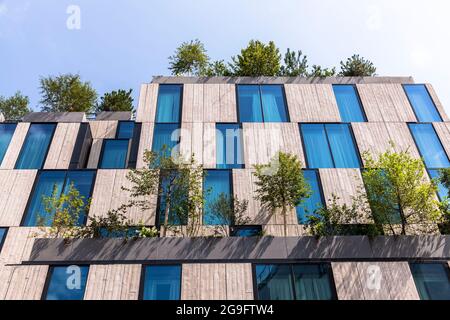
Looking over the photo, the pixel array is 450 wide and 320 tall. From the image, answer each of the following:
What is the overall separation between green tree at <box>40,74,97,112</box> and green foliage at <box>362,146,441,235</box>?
2365cm

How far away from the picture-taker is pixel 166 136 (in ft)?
68.1

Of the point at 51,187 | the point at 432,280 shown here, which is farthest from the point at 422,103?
the point at 51,187

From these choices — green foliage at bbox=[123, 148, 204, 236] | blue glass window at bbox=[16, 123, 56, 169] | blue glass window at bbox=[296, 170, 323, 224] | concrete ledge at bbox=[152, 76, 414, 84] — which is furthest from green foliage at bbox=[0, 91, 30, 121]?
blue glass window at bbox=[296, 170, 323, 224]

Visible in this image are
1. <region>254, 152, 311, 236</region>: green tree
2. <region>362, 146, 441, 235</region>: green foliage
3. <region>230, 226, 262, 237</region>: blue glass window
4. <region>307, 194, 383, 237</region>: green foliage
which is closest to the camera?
<region>362, 146, 441, 235</region>: green foliage

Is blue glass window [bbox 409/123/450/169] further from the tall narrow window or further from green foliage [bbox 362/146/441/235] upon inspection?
the tall narrow window

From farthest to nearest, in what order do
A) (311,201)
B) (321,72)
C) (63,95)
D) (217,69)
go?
1. (217,69)
2. (63,95)
3. (321,72)
4. (311,201)

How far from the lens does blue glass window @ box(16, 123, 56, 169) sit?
19812 mm

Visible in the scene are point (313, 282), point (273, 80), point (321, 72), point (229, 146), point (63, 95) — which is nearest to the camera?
point (313, 282)

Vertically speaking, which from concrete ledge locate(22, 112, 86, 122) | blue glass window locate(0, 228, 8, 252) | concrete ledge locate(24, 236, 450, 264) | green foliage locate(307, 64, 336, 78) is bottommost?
concrete ledge locate(24, 236, 450, 264)

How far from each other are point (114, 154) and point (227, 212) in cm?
1023

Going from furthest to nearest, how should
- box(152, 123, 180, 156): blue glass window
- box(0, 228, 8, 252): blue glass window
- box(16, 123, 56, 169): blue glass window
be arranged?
box(152, 123, 180, 156): blue glass window, box(16, 123, 56, 169): blue glass window, box(0, 228, 8, 252): blue glass window

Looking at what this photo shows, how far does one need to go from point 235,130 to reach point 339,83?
29.4ft

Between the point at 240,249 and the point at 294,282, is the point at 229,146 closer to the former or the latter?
the point at 240,249
